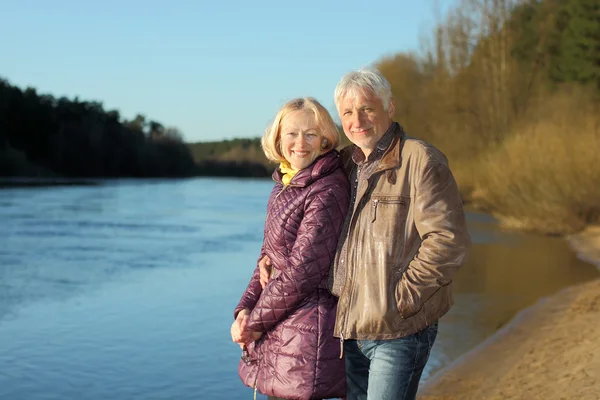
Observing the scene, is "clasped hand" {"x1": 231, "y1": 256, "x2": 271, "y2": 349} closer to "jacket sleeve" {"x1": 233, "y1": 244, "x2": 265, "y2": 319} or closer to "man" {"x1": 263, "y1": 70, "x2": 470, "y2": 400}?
"jacket sleeve" {"x1": 233, "y1": 244, "x2": 265, "y2": 319}

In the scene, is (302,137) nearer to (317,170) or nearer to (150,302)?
(317,170)

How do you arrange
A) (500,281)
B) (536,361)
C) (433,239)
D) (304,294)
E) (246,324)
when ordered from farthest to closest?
(500,281), (536,361), (246,324), (304,294), (433,239)

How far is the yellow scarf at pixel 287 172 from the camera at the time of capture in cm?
280

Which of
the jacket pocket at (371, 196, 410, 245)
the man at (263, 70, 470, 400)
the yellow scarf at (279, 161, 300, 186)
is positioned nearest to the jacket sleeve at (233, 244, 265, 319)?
the yellow scarf at (279, 161, 300, 186)

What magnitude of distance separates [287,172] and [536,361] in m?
4.45

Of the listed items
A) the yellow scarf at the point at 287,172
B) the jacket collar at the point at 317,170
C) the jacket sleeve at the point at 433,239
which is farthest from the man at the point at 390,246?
the yellow scarf at the point at 287,172

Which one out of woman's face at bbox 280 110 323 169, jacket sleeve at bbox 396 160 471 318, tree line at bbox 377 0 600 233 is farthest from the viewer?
tree line at bbox 377 0 600 233

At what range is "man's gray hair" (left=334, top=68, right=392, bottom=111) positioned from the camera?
260 cm

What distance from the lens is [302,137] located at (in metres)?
2.74

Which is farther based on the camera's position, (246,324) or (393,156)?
(246,324)

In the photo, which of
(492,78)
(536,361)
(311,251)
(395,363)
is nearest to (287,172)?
(311,251)

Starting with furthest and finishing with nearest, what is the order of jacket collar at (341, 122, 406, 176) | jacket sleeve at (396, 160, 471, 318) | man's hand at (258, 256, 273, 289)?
man's hand at (258, 256, 273, 289) < jacket collar at (341, 122, 406, 176) < jacket sleeve at (396, 160, 471, 318)

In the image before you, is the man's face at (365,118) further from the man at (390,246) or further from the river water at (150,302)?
the river water at (150,302)

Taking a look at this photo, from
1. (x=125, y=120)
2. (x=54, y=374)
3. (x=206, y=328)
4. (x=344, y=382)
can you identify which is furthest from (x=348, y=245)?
(x=125, y=120)
